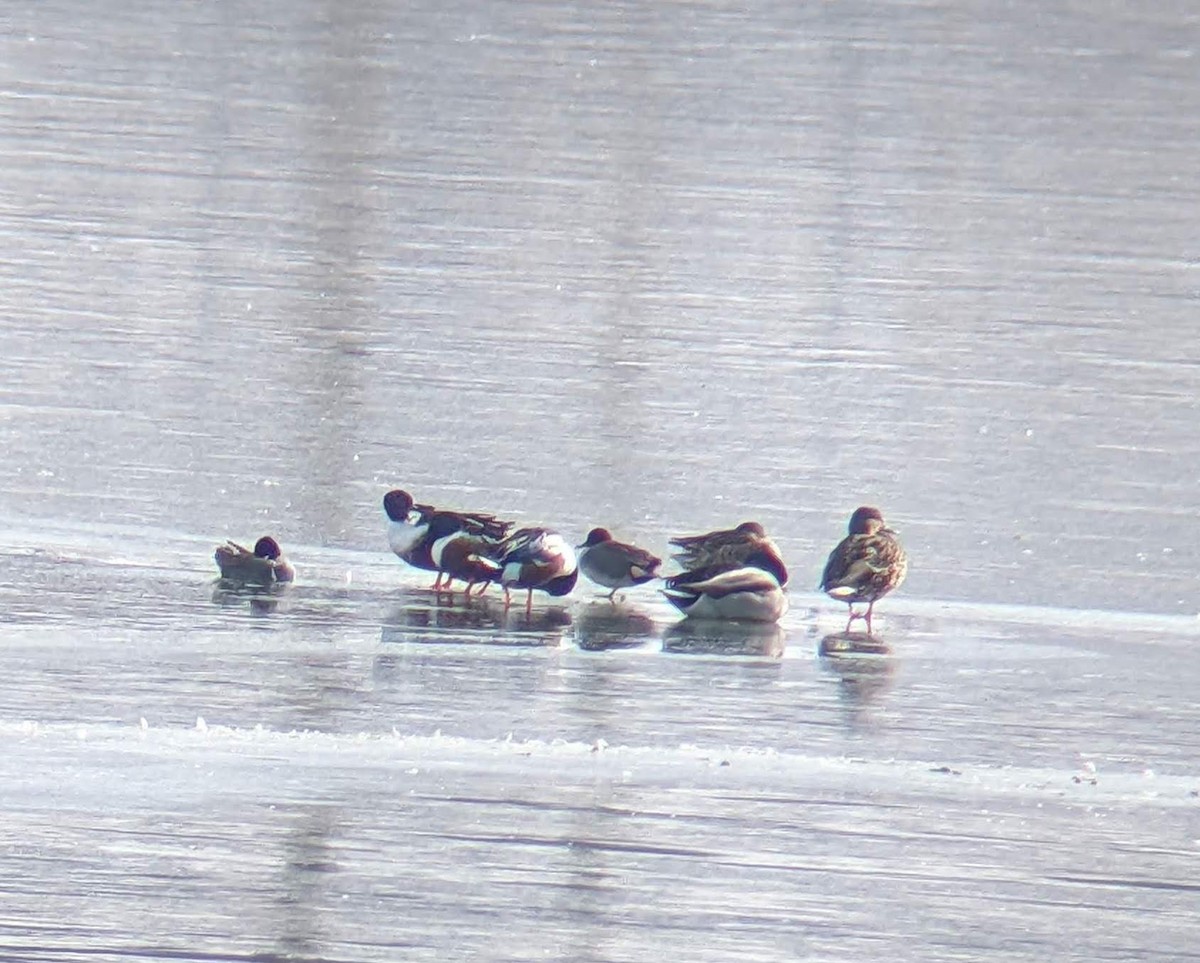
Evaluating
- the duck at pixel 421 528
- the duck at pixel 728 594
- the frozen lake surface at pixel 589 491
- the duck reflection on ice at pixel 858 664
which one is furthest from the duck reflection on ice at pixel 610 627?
the duck reflection on ice at pixel 858 664

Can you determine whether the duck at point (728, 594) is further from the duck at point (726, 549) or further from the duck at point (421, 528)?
the duck at point (421, 528)

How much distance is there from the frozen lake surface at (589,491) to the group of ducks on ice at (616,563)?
5.8 inches

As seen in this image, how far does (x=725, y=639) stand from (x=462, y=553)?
1124mm

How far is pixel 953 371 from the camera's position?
14.5 m

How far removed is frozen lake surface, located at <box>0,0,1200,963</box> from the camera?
572 cm

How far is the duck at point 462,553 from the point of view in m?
9.19

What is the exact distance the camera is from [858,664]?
8.30 metres

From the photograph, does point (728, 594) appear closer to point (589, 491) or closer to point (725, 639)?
point (725, 639)

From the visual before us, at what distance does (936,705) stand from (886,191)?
1362 centimetres

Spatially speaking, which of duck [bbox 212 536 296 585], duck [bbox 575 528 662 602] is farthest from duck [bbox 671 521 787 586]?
duck [bbox 212 536 296 585]

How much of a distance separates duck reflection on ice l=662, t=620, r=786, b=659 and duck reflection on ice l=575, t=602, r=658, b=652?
0.09 m

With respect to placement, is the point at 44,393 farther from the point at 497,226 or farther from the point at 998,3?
the point at 998,3

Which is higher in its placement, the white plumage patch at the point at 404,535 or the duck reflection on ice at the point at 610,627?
the white plumage patch at the point at 404,535

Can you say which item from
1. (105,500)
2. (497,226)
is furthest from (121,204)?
(105,500)
